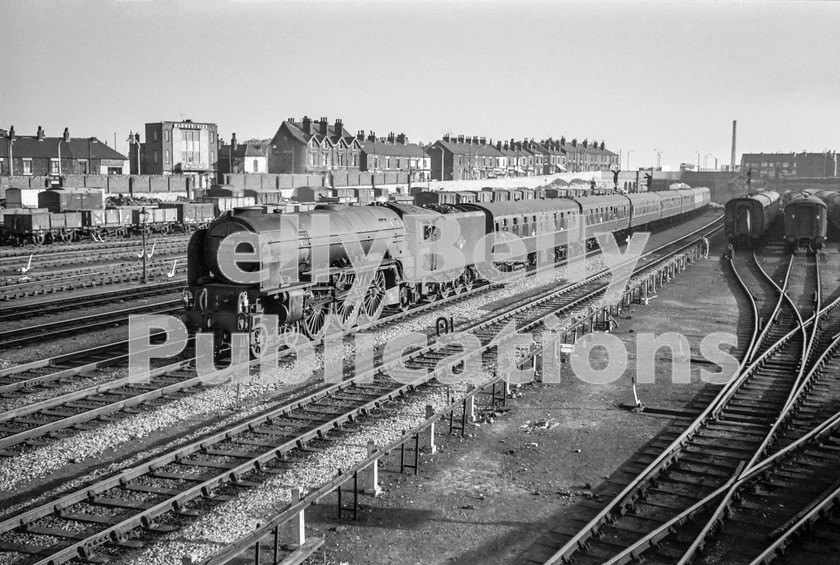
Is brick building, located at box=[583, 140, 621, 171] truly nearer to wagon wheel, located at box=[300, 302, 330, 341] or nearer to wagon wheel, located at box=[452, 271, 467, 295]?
wagon wheel, located at box=[452, 271, 467, 295]

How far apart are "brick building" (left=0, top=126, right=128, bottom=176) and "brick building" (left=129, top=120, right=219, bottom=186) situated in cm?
659

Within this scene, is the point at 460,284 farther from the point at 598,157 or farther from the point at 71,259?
the point at 598,157

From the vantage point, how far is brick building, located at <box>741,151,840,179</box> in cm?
14600

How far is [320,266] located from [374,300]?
3219 mm

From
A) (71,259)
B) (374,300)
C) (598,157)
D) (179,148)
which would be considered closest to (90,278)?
(71,259)

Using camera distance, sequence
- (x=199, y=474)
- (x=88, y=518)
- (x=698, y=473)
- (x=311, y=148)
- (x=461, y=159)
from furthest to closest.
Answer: (x=461, y=159) < (x=311, y=148) < (x=698, y=473) < (x=199, y=474) < (x=88, y=518)

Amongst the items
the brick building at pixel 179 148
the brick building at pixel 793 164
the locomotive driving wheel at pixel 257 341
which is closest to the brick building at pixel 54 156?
the brick building at pixel 179 148

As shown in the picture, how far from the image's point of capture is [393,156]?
97.2 meters

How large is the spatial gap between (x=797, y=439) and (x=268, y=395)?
30.0 feet

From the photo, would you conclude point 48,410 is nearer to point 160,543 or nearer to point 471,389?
point 160,543

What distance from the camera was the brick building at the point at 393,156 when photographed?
93188 mm

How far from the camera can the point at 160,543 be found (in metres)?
8.62

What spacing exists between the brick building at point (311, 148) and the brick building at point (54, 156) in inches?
655

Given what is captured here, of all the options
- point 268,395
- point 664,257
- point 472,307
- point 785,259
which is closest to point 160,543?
point 268,395
